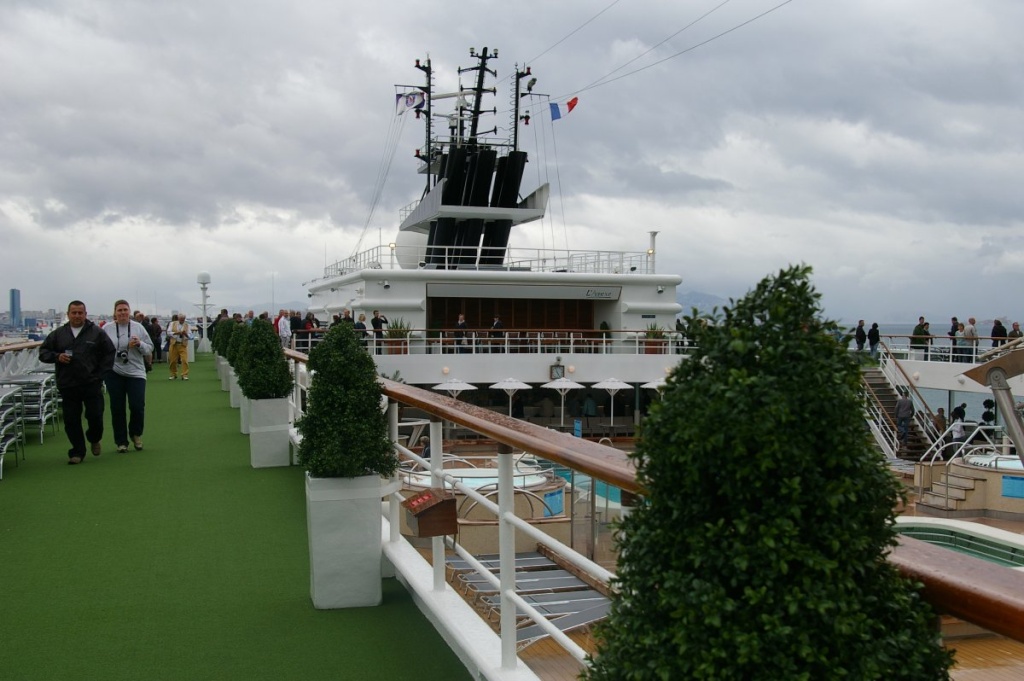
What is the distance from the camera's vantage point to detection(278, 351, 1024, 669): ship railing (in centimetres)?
132

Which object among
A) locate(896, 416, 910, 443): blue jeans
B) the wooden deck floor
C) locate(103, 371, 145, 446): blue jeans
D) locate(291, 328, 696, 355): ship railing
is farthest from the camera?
locate(291, 328, 696, 355): ship railing

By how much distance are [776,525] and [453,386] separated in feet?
71.1

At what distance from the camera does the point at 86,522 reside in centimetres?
620

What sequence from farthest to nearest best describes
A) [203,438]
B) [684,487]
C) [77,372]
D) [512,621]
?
[203,438], [77,372], [512,621], [684,487]

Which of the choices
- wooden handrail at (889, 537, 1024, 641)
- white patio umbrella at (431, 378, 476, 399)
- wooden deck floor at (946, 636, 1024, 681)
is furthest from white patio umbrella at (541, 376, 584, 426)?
wooden handrail at (889, 537, 1024, 641)

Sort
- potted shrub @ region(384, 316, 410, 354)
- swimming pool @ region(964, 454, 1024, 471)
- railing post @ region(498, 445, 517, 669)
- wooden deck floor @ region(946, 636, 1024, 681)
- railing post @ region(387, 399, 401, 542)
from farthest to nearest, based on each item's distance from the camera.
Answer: potted shrub @ region(384, 316, 410, 354) → swimming pool @ region(964, 454, 1024, 471) → railing post @ region(387, 399, 401, 542) → wooden deck floor @ region(946, 636, 1024, 681) → railing post @ region(498, 445, 517, 669)

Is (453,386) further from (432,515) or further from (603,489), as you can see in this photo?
(432,515)

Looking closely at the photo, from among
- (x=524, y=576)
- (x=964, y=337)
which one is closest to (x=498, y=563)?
(x=524, y=576)

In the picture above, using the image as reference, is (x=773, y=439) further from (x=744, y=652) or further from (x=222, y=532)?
(x=222, y=532)

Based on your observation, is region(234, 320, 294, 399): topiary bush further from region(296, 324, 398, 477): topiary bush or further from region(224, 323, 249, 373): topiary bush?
region(296, 324, 398, 477): topiary bush

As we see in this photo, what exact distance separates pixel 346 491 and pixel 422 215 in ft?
94.6

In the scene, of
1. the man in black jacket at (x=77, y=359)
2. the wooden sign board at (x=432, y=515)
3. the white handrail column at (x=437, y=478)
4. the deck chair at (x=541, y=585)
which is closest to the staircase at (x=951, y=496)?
the deck chair at (x=541, y=585)

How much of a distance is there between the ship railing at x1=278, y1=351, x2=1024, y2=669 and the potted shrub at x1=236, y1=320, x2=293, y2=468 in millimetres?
4140

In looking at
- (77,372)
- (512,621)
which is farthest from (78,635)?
(77,372)
